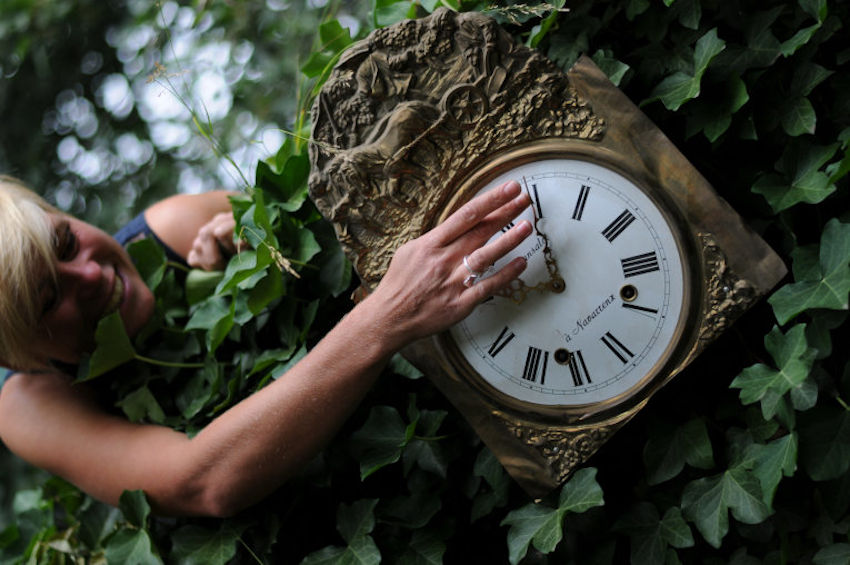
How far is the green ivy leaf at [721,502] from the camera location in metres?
0.98

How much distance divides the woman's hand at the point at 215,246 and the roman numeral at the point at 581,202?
0.69 metres

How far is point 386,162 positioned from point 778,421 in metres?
0.64

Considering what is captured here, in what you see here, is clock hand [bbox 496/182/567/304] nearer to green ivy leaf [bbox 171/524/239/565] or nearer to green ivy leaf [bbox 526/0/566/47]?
green ivy leaf [bbox 526/0/566/47]

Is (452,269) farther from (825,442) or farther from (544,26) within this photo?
(825,442)

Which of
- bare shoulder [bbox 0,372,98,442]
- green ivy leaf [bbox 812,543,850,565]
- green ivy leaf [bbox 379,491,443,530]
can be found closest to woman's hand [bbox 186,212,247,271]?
bare shoulder [bbox 0,372,98,442]

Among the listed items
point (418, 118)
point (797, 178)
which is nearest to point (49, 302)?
point (418, 118)

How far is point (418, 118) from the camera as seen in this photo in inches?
41.5

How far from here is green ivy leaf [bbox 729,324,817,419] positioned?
0.91 metres

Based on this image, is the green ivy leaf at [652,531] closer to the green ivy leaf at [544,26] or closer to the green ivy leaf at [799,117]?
the green ivy leaf at [799,117]

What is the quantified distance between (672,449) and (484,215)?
1.42ft

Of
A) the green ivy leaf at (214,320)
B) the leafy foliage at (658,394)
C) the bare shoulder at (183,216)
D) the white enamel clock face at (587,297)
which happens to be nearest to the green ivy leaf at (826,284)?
the leafy foliage at (658,394)

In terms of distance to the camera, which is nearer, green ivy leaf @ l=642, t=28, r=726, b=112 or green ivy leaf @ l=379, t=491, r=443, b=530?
green ivy leaf @ l=642, t=28, r=726, b=112

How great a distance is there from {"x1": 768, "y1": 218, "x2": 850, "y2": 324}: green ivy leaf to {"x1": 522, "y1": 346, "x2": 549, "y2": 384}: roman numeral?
0.30 metres

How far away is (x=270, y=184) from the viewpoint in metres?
1.30
